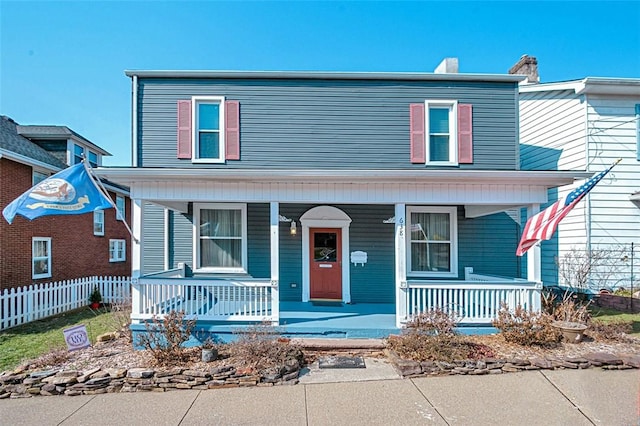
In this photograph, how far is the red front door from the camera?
27.4ft

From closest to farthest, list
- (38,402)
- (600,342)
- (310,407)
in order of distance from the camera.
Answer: (310,407) < (38,402) < (600,342)

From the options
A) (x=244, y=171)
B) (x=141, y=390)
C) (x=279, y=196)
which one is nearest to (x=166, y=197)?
(x=244, y=171)

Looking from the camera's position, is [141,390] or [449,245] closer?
[141,390]

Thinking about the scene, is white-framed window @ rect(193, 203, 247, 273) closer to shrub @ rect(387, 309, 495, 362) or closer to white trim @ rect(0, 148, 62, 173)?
shrub @ rect(387, 309, 495, 362)

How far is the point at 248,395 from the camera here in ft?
14.1

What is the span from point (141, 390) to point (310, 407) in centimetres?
243

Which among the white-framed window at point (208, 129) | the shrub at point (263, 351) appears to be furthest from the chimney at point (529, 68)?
the shrub at point (263, 351)

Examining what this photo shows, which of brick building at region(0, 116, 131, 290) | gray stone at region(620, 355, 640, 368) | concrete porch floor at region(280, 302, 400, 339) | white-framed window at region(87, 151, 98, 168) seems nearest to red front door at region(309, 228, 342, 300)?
concrete porch floor at region(280, 302, 400, 339)

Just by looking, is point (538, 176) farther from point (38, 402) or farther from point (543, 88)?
point (38, 402)

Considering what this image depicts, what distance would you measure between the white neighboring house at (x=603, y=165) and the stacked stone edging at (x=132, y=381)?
368 inches

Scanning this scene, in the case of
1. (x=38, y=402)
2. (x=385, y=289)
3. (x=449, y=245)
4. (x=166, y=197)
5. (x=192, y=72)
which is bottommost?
(x=38, y=402)

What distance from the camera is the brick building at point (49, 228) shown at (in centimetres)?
992

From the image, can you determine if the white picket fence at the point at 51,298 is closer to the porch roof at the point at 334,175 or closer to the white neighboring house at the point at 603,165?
the porch roof at the point at 334,175

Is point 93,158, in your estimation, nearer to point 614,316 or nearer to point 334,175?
point 334,175
